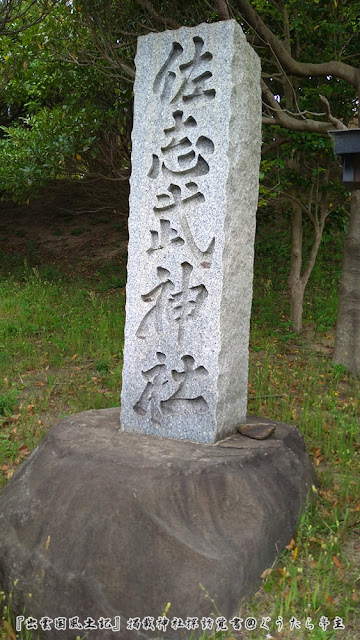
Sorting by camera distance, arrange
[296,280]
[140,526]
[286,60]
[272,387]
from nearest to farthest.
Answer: [140,526] < [272,387] < [286,60] < [296,280]

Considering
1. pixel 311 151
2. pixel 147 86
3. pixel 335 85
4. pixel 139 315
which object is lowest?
pixel 139 315

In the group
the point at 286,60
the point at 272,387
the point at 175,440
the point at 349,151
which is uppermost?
the point at 286,60

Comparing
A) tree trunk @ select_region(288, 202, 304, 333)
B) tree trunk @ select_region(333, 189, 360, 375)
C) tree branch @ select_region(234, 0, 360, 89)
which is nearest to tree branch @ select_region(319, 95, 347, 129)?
tree branch @ select_region(234, 0, 360, 89)

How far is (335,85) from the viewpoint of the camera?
27.6 ft

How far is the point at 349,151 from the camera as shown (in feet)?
14.7

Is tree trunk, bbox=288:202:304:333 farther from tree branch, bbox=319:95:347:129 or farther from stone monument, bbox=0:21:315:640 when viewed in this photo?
stone monument, bbox=0:21:315:640

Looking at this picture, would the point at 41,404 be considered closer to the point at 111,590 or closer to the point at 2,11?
the point at 111,590

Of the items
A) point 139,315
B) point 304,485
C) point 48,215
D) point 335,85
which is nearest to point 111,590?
point 304,485

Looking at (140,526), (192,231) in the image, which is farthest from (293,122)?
(140,526)

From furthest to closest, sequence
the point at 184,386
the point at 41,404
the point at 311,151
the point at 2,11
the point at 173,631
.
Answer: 1. the point at 311,151
2. the point at 2,11
3. the point at 41,404
4. the point at 184,386
5. the point at 173,631

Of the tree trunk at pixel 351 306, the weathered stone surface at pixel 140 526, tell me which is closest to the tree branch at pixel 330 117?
the tree trunk at pixel 351 306

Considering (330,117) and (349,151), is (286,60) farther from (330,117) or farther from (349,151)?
(349,151)

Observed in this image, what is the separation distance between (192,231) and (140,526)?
2.03 m

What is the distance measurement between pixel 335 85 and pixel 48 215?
969cm
